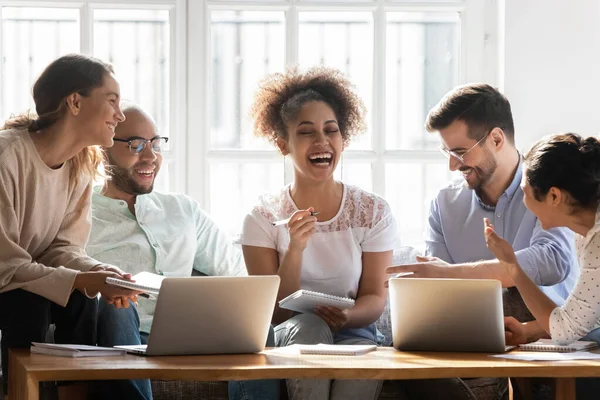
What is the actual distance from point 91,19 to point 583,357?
95.4 inches

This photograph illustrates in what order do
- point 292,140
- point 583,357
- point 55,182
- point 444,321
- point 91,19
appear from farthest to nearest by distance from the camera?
point 91,19
point 292,140
point 55,182
point 444,321
point 583,357

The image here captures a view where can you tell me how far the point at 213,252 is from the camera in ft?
10.9

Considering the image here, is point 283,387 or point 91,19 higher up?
point 91,19

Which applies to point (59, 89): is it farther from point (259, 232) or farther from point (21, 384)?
point (21, 384)

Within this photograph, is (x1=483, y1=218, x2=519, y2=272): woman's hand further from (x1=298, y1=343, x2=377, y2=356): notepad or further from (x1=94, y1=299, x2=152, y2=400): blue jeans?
(x1=94, y1=299, x2=152, y2=400): blue jeans

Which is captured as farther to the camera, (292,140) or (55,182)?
(292,140)

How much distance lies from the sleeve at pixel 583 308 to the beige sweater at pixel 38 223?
1.20 meters

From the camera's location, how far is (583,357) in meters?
2.05

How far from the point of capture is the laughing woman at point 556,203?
2328 millimetres

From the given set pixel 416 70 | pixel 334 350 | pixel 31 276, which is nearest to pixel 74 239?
pixel 31 276

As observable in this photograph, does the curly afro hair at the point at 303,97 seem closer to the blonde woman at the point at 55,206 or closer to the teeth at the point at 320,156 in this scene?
the teeth at the point at 320,156

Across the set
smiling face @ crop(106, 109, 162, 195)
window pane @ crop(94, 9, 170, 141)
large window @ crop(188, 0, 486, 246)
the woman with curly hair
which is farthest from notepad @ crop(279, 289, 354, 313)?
window pane @ crop(94, 9, 170, 141)

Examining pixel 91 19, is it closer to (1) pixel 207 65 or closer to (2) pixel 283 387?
(1) pixel 207 65

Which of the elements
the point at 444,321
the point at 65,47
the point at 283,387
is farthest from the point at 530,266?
the point at 65,47
